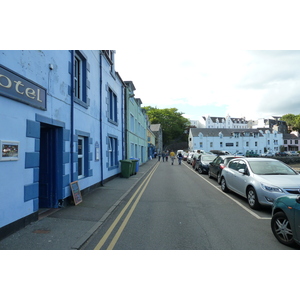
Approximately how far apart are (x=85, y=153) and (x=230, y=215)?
5947mm

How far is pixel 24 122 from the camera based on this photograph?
480cm

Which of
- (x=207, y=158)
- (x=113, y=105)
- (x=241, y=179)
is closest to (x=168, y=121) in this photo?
(x=207, y=158)

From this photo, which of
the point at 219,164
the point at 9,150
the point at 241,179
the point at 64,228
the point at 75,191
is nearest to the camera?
the point at 9,150

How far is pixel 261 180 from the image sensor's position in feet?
21.3

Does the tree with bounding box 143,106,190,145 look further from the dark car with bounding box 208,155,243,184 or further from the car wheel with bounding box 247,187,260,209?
the car wheel with bounding box 247,187,260,209

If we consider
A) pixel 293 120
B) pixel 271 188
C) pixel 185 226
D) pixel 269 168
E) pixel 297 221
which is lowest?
→ pixel 185 226

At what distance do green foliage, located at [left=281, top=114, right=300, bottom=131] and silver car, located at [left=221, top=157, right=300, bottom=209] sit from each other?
321 ft

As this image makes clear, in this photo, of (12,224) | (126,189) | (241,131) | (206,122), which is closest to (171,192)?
(126,189)

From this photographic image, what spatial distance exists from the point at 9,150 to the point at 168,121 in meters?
79.4

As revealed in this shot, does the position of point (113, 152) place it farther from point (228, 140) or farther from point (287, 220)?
point (228, 140)

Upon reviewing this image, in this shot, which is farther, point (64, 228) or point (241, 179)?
point (241, 179)

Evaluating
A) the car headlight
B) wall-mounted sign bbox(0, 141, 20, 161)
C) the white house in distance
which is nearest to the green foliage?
the white house in distance

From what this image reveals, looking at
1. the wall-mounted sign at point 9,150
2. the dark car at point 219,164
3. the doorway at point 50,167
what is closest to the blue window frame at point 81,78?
the doorway at point 50,167

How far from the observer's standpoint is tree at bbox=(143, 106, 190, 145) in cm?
8138
